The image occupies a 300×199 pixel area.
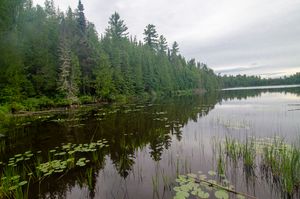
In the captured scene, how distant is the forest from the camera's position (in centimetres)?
2316

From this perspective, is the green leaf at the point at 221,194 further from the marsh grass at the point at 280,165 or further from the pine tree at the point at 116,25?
the pine tree at the point at 116,25

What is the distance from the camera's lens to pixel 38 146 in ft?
30.5

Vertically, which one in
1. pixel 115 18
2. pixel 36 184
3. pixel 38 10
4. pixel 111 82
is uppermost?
pixel 115 18

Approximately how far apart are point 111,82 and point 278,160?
31756mm

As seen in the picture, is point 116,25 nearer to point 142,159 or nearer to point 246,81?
point 142,159

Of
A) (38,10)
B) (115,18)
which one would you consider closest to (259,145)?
(38,10)

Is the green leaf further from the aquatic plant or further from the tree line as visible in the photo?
Result: the tree line

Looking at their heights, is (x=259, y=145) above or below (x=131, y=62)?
below

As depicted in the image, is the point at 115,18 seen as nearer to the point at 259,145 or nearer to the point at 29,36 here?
the point at 29,36

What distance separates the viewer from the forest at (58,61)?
76.0ft

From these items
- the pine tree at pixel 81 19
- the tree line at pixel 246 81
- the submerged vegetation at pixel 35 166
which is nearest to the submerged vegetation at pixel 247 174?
the submerged vegetation at pixel 35 166

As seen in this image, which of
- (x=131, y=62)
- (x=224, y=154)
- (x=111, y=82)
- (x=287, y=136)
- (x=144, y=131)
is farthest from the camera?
(x=131, y=62)

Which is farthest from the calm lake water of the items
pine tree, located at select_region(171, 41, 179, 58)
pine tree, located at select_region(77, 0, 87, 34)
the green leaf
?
pine tree, located at select_region(171, 41, 179, 58)

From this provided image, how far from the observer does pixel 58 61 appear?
30.1 meters
